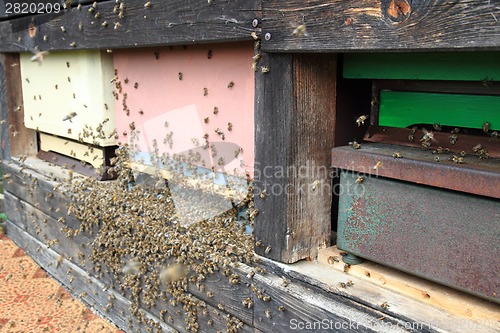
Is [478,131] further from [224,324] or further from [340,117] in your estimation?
[224,324]

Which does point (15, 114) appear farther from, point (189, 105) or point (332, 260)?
point (332, 260)

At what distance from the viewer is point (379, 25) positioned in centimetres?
141

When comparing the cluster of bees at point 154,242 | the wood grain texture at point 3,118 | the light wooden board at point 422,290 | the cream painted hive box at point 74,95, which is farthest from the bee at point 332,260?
the wood grain texture at point 3,118

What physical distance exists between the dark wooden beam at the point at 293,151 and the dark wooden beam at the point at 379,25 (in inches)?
4.8

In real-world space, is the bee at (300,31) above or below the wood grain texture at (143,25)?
below

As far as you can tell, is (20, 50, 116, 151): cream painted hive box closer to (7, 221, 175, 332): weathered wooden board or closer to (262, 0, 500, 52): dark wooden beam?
(7, 221, 175, 332): weathered wooden board

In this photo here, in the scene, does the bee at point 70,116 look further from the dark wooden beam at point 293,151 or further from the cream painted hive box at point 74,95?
the dark wooden beam at point 293,151

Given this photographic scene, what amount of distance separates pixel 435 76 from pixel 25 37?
10.5ft

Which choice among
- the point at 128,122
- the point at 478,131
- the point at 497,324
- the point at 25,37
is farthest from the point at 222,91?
the point at 25,37

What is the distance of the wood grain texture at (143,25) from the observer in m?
1.91

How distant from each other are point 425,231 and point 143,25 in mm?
1728

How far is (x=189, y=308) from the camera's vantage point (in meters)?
2.34

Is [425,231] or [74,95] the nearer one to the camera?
[425,231]

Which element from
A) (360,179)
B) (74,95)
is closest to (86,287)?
(74,95)
